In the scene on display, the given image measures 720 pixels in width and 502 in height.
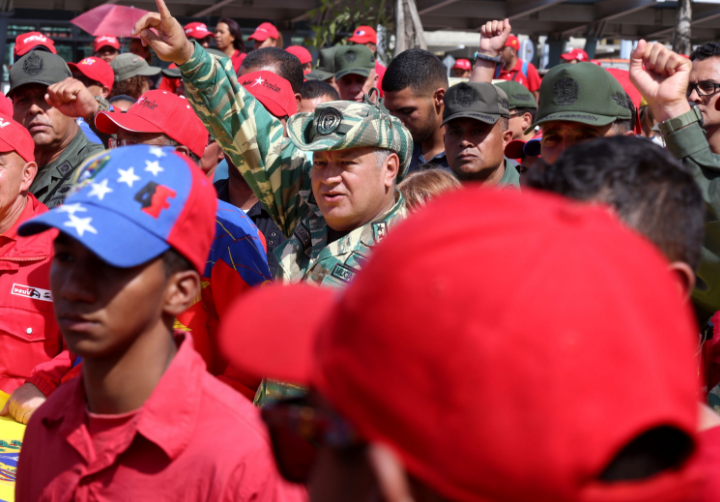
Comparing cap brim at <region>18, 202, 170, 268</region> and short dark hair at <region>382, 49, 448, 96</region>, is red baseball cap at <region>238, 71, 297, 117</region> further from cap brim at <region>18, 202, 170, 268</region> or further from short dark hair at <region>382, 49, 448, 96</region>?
cap brim at <region>18, 202, 170, 268</region>

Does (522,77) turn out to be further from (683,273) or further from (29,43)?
(683,273)

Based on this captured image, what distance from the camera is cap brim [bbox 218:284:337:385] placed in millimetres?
935

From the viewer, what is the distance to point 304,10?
45.8ft

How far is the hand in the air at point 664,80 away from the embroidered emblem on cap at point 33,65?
14.0ft

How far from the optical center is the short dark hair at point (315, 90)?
6.29 meters

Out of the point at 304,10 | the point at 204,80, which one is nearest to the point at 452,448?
the point at 204,80

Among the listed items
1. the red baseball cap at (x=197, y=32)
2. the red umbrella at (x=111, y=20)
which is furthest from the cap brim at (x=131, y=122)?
the red umbrella at (x=111, y=20)

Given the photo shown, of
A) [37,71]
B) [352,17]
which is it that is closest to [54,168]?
[37,71]

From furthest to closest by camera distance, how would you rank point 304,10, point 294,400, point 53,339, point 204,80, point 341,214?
point 304,10 → point 53,339 → point 204,80 → point 341,214 → point 294,400

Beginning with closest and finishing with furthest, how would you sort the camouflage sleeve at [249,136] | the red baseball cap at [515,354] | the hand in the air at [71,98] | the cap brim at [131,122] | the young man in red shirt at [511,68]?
the red baseball cap at [515,354] < the camouflage sleeve at [249,136] < the cap brim at [131,122] < the hand in the air at [71,98] < the young man in red shirt at [511,68]

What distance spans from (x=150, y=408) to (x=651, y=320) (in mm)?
1302

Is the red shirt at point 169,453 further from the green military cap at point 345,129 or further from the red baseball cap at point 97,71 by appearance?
the red baseball cap at point 97,71

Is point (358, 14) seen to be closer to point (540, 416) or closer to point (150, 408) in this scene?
point (150, 408)

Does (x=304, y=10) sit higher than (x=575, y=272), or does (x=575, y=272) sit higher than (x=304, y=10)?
(x=575, y=272)
